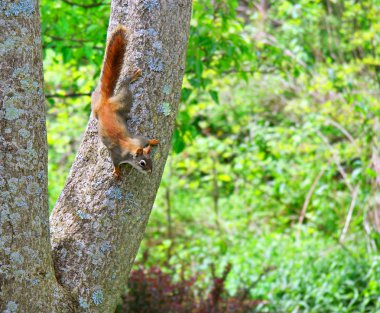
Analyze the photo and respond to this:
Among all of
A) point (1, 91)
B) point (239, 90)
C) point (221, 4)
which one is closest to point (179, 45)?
point (1, 91)

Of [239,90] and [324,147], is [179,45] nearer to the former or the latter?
[324,147]

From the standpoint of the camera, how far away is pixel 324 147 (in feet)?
21.7

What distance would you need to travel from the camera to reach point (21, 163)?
1684 millimetres

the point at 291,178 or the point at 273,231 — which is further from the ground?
the point at 291,178

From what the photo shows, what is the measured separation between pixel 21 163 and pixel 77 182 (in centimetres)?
27

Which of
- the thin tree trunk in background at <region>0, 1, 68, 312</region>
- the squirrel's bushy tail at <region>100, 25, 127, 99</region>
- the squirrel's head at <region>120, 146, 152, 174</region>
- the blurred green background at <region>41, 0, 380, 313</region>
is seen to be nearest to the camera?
the thin tree trunk in background at <region>0, 1, 68, 312</region>

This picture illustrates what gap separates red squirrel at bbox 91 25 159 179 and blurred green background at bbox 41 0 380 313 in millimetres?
1480

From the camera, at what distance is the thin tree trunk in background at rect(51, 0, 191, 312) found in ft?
6.03

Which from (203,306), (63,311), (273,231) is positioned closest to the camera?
(63,311)

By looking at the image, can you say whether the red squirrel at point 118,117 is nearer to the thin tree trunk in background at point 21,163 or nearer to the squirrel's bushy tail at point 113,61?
the squirrel's bushy tail at point 113,61

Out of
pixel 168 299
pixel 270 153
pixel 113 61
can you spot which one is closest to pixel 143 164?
pixel 113 61

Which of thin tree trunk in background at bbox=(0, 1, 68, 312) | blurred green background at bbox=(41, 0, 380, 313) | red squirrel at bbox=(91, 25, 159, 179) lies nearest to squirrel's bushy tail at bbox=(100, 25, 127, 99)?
red squirrel at bbox=(91, 25, 159, 179)

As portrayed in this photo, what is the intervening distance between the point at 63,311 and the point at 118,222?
A: 30cm

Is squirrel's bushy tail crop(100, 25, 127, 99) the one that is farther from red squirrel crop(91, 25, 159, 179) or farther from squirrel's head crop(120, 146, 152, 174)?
squirrel's head crop(120, 146, 152, 174)
